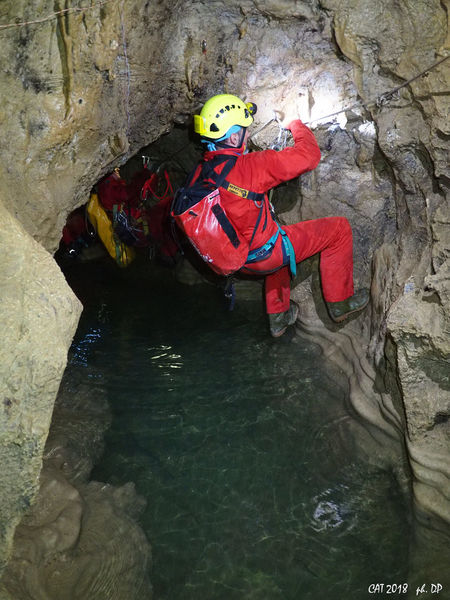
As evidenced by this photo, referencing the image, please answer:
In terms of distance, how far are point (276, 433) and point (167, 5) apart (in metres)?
3.58

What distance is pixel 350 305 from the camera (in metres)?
4.59

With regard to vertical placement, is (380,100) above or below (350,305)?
above

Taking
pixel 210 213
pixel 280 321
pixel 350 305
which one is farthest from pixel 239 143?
pixel 280 321

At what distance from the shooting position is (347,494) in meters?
3.45

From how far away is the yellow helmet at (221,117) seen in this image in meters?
3.83

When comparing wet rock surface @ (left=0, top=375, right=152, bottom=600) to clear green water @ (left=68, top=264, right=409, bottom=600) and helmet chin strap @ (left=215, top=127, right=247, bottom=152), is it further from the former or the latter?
helmet chin strap @ (left=215, top=127, right=247, bottom=152)

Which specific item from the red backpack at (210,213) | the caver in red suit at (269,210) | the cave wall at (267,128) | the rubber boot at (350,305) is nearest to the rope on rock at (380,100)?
the cave wall at (267,128)

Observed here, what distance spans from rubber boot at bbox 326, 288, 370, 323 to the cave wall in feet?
0.53

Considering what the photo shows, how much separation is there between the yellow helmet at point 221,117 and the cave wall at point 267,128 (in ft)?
2.03

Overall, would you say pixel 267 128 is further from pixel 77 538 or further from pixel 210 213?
Answer: pixel 77 538

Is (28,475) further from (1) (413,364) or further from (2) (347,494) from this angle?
(1) (413,364)

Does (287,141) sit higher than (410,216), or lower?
higher

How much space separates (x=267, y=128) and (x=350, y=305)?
1.86 meters

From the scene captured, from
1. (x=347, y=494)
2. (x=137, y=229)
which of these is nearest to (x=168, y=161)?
(x=137, y=229)
